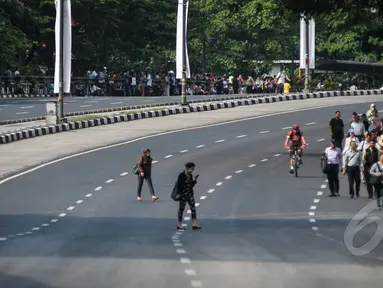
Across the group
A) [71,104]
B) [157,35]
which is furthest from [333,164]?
[157,35]

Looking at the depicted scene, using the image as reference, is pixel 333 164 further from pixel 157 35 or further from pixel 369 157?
pixel 157 35

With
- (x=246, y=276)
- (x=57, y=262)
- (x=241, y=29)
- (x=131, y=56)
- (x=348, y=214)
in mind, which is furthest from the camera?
(x=241, y=29)

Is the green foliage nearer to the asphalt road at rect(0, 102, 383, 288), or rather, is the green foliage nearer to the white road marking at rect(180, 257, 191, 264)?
the asphalt road at rect(0, 102, 383, 288)

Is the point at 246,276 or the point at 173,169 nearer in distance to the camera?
the point at 246,276

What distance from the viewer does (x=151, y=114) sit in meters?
59.6

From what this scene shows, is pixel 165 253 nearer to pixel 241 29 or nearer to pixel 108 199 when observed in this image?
pixel 108 199

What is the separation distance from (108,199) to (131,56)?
57762mm

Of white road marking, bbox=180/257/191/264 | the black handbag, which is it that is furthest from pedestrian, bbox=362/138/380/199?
white road marking, bbox=180/257/191/264

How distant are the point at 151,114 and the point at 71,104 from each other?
8.43 metres

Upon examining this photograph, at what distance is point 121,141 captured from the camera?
4919cm

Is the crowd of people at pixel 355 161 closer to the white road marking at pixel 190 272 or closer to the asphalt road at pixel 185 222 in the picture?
the asphalt road at pixel 185 222

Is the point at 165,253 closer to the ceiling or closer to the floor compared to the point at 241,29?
closer to the floor

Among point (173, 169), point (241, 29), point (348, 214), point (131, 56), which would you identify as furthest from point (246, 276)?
point (241, 29)

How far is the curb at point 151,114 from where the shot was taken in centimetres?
5038
